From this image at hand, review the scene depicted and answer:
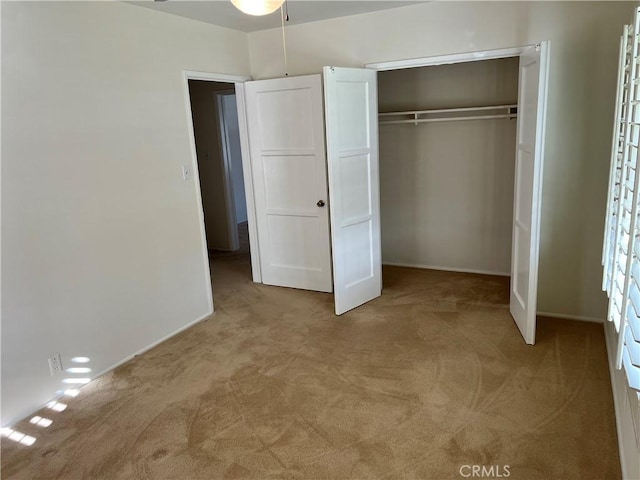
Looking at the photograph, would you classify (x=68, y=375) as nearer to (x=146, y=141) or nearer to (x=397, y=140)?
(x=146, y=141)

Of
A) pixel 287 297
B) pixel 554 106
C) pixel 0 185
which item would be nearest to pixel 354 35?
pixel 554 106

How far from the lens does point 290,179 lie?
4473 millimetres

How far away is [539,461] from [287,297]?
269 centimetres

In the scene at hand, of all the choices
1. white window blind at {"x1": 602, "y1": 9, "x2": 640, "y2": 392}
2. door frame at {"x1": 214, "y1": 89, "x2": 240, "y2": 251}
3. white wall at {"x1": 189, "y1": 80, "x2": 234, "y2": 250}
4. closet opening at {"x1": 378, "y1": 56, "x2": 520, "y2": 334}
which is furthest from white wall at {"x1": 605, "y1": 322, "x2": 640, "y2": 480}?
white wall at {"x1": 189, "y1": 80, "x2": 234, "y2": 250}

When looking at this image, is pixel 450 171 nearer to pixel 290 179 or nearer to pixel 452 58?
pixel 452 58

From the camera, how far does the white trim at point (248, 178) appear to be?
4.46 m

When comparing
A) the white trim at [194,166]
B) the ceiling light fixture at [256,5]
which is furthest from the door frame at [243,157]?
the ceiling light fixture at [256,5]

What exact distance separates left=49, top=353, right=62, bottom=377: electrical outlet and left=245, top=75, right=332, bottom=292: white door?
223 cm

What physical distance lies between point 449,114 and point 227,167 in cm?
276

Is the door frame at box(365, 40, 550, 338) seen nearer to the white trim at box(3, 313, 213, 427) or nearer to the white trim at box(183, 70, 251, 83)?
the white trim at box(183, 70, 251, 83)

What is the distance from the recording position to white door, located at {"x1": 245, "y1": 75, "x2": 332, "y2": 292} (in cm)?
424

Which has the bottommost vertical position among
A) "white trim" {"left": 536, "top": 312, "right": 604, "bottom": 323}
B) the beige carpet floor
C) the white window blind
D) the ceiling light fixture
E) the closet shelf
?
the beige carpet floor

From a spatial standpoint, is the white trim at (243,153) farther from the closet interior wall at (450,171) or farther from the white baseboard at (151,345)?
the closet interior wall at (450,171)

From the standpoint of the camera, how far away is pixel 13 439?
2602mm
